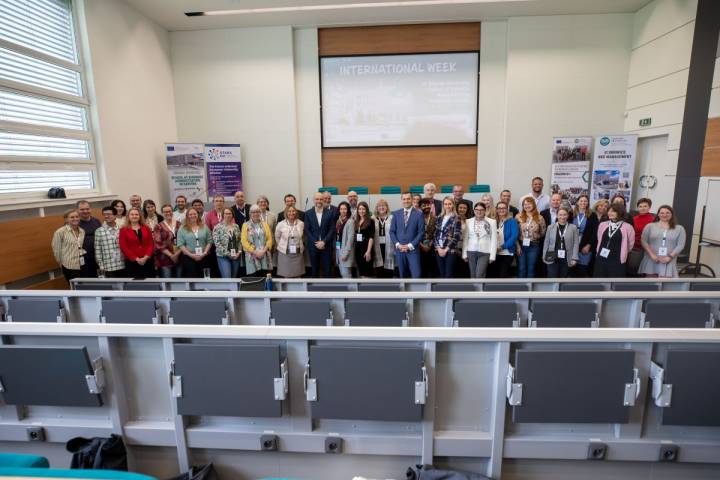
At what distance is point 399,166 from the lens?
8148 mm

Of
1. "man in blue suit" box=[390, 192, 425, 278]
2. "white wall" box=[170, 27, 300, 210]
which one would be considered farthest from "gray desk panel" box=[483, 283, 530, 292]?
"white wall" box=[170, 27, 300, 210]

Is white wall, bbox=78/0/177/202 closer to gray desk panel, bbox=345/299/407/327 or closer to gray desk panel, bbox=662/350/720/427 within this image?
gray desk panel, bbox=345/299/407/327

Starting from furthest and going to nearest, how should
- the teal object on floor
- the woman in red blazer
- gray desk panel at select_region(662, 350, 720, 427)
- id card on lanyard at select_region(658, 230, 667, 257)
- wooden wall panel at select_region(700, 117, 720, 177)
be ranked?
wooden wall panel at select_region(700, 117, 720, 177), the woman in red blazer, id card on lanyard at select_region(658, 230, 667, 257), gray desk panel at select_region(662, 350, 720, 427), the teal object on floor

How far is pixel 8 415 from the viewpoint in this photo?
4.83ft

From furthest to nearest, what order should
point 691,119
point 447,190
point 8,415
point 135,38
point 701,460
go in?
point 447,190 < point 135,38 < point 691,119 < point 8,415 < point 701,460

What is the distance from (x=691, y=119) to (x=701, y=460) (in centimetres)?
697

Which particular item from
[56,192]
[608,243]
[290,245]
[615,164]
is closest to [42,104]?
[56,192]

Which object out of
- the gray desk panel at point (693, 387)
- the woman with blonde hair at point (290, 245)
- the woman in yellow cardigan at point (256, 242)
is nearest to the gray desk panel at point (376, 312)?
the gray desk panel at point (693, 387)

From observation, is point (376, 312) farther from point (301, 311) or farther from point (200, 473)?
point (200, 473)

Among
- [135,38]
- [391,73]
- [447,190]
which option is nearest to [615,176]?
[447,190]

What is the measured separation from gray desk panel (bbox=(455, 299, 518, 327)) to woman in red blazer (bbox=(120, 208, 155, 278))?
13.3ft

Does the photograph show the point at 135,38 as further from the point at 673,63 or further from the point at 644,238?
the point at 673,63

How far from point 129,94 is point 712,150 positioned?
9.83 meters

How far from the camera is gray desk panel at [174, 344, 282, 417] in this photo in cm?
131
